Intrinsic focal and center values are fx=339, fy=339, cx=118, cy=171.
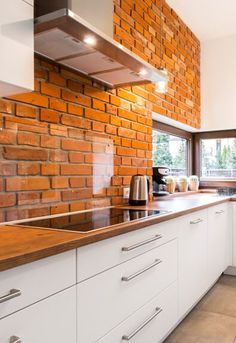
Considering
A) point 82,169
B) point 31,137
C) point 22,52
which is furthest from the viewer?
point 82,169

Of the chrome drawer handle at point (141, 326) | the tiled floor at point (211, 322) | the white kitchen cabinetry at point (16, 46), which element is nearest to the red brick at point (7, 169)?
the white kitchen cabinetry at point (16, 46)

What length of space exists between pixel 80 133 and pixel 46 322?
4.21ft

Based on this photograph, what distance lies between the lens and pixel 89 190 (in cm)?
224

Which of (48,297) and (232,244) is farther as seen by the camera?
(232,244)

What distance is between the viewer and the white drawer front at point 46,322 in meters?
0.96

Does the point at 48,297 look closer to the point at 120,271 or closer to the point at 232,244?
the point at 120,271

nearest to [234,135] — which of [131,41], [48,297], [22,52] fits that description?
[131,41]

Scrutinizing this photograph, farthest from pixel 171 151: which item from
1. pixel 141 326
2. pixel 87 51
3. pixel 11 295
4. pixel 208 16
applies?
pixel 11 295

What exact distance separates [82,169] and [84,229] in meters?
0.80

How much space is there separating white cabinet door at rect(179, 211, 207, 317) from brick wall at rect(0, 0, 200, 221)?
1.88 ft

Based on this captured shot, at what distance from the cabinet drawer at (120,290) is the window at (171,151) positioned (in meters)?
1.82

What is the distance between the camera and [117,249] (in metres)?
1.47

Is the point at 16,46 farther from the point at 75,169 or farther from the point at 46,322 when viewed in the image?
the point at 46,322

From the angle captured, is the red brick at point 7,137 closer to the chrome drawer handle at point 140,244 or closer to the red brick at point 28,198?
the red brick at point 28,198
